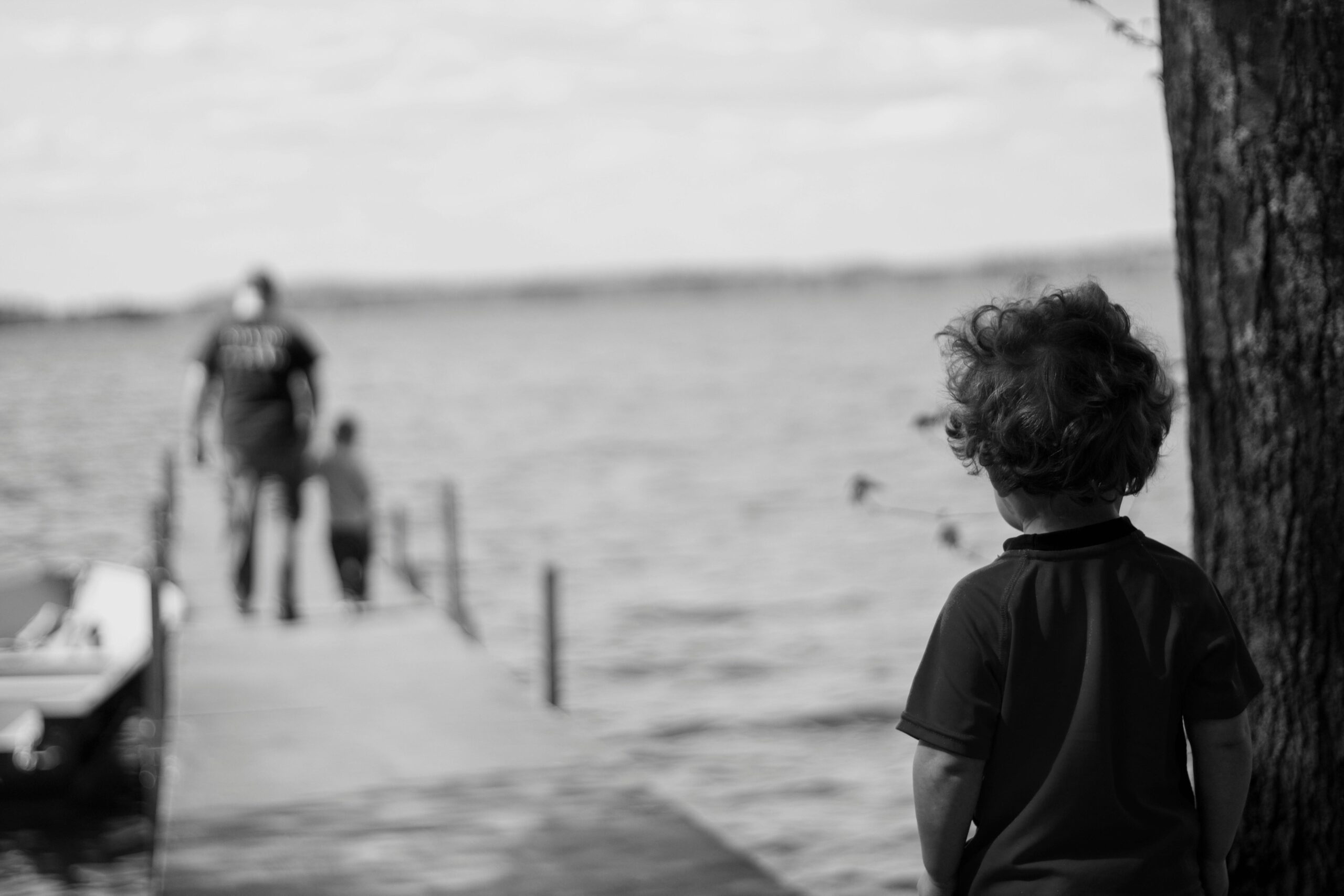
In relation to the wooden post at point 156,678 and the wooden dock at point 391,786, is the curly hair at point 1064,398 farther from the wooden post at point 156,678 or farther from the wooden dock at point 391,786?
the wooden post at point 156,678

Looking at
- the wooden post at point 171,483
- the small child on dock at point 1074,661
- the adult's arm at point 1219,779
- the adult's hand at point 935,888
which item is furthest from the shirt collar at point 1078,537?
the wooden post at point 171,483

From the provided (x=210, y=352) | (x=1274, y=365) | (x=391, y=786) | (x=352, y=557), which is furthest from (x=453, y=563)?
(x=1274, y=365)

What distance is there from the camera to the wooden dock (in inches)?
198

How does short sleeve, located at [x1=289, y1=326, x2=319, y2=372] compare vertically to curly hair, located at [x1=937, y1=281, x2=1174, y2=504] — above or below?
above

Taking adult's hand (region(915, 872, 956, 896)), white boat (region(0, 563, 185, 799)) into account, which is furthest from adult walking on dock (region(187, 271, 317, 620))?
adult's hand (region(915, 872, 956, 896))

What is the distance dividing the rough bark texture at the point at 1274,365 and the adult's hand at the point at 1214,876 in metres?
0.93

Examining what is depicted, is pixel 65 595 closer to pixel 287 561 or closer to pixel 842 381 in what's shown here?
pixel 287 561

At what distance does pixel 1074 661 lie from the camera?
2.01 m

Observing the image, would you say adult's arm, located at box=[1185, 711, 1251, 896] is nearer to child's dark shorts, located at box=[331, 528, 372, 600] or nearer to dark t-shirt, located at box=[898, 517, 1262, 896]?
dark t-shirt, located at box=[898, 517, 1262, 896]

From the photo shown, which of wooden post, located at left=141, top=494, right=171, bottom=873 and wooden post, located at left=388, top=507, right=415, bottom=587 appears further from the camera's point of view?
wooden post, located at left=388, top=507, right=415, bottom=587

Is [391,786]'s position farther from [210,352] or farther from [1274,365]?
[1274,365]

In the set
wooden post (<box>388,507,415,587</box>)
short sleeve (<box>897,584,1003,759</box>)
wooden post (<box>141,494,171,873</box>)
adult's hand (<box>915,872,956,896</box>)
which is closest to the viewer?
short sleeve (<box>897,584,1003,759</box>)

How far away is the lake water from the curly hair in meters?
0.25

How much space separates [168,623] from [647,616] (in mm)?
10868
